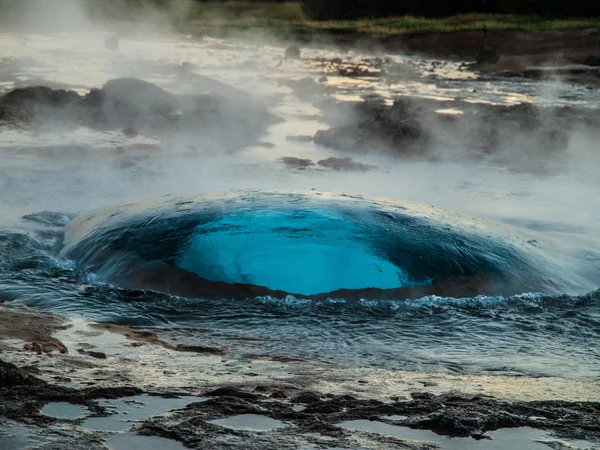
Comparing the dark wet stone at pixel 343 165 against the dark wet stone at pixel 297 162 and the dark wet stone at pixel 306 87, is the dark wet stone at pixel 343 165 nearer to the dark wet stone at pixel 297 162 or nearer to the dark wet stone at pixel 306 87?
the dark wet stone at pixel 297 162

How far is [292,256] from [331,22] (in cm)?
3549

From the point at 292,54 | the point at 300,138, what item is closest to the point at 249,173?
the point at 300,138

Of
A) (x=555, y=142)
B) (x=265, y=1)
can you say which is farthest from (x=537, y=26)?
(x=555, y=142)

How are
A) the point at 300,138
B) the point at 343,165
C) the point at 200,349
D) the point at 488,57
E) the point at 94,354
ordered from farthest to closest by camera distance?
1. the point at 488,57
2. the point at 300,138
3. the point at 343,165
4. the point at 200,349
5. the point at 94,354

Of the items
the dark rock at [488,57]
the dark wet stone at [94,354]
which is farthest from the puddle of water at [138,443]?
the dark rock at [488,57]

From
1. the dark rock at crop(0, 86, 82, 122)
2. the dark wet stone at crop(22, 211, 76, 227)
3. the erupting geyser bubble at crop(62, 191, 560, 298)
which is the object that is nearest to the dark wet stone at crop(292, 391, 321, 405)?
the erupting geyser bubble at crop(62, 191, 560, 298)

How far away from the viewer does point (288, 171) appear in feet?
32.2

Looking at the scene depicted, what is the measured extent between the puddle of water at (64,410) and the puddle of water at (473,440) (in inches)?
33.1

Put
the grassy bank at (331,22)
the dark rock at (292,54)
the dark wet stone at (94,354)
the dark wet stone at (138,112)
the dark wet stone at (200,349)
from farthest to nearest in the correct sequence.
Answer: the grassy bank at (331,22), the dark rock at (292,54), the dark wet stone at (138,112), the dark wet stone at (200,349), the dark wet stone at (94,354)

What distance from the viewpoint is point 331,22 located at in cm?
3928

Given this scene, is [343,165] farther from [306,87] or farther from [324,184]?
[306,87]

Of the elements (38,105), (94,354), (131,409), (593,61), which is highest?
(593,61)

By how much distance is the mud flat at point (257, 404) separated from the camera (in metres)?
2.79

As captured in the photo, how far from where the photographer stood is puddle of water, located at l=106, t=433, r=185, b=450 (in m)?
2.68
